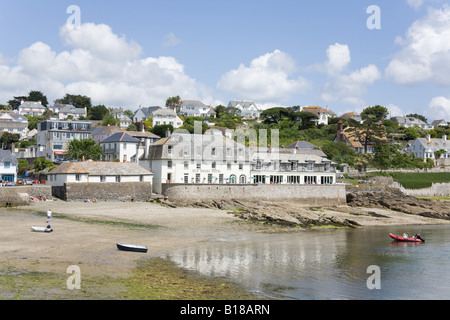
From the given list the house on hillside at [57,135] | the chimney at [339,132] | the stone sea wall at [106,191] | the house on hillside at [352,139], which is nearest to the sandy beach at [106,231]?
the stone sea wall at [106,191]

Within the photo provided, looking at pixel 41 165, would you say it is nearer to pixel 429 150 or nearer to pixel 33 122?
pixel 33 122

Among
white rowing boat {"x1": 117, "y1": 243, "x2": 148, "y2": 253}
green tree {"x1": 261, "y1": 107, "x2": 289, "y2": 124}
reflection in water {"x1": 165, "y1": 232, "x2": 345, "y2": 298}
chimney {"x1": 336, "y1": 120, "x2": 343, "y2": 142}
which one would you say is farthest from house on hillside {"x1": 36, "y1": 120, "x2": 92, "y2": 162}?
white rowing boat {"x1": 117, "y1": 243, "x2": 148, "y2": 253}

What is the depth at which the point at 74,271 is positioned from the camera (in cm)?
2442

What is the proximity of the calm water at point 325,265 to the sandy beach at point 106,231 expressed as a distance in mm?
3280

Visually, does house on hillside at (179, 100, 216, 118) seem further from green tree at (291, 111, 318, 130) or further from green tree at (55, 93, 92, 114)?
green tree at (55, 93, 92, 114)

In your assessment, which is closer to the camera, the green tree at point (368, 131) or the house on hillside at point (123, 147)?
the house on hillside at point (123, 147)

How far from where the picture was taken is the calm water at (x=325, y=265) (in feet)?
82.3

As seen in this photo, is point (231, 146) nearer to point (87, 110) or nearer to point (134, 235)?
point (134, 235)

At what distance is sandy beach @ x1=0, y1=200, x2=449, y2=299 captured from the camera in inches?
1054

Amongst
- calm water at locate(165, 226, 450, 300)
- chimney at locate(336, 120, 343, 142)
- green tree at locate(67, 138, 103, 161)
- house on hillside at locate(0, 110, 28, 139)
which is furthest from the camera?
house on hillside at locate(0, 110, 28, 139)

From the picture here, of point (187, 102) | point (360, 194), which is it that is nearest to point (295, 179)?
point (360, 194)

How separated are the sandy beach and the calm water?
3280 millimetres

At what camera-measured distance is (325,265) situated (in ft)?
102

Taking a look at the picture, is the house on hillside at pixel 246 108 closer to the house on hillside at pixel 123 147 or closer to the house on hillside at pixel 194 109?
the house on hillside at pixel 194 109
